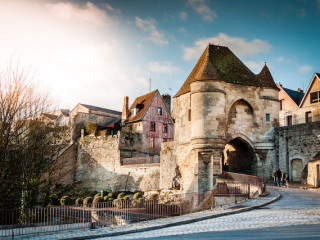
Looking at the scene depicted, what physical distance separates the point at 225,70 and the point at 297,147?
7.22 m

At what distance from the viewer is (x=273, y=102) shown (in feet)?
95.4

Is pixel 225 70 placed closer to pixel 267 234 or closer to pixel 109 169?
pixel 267 234

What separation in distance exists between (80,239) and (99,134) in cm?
3567

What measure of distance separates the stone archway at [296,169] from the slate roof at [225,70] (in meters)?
5.56

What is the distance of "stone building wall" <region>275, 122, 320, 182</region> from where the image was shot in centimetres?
2627

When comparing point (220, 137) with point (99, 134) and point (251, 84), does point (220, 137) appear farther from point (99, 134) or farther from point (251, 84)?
point (99, 134)

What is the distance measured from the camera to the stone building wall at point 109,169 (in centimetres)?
3697

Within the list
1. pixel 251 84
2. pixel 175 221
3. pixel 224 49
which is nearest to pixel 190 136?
pixel 251 84

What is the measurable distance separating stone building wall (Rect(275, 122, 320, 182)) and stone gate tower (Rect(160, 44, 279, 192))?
2.27ft

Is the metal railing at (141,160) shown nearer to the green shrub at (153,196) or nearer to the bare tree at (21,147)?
the green shrub at (153,196)

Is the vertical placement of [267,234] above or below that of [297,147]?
below

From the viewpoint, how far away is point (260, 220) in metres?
13.6

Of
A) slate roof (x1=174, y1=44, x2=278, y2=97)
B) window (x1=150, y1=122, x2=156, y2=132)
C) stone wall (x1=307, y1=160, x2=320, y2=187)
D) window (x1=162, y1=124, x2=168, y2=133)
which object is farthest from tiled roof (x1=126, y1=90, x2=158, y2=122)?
stone wall (x1=307, y1=160, x2=320, y2=187)

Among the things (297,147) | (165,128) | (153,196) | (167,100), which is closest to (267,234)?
(297,147)
